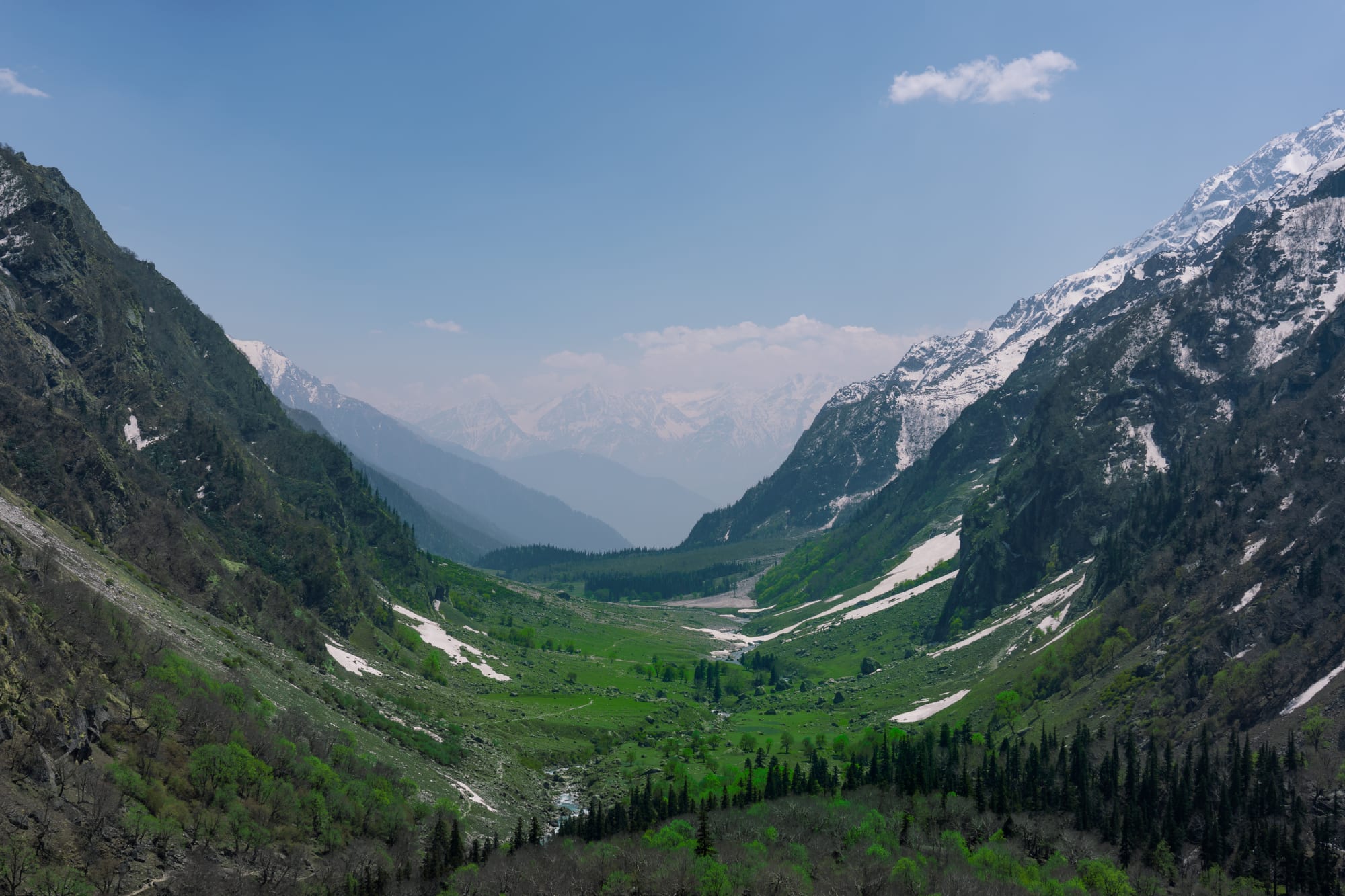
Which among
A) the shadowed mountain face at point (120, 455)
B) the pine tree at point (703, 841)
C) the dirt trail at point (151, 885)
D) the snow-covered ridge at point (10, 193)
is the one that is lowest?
the dirt trail at point (151, 885)

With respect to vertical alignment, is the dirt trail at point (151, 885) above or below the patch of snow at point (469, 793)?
above

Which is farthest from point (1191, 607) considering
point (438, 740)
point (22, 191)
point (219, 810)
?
point (22, 191)

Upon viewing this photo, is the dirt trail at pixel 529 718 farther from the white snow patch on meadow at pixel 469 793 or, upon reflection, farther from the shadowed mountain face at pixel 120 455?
the shadowed mountain face at pixel 120 455

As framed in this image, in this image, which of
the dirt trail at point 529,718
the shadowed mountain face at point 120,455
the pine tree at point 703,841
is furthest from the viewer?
the dirt trail at point 529,718

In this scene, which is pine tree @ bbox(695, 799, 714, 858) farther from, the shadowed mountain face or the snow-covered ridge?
the snow-covered ridge

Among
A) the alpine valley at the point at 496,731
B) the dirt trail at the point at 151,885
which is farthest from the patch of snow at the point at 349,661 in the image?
the dirt trail at the point at 151,885

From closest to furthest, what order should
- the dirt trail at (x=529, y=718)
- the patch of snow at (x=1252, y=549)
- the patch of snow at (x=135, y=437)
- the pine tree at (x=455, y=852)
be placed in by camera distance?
the pine tree at (x=455, y=852), the dirt trail at (x=529, y=718), the patch of snow at (x=1252, y=549), the patch of snow at (x=135, y=437)

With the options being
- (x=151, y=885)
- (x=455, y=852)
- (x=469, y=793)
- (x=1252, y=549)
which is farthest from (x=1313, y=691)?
(x=151, y=885)

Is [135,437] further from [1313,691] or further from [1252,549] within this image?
[1252,549]
